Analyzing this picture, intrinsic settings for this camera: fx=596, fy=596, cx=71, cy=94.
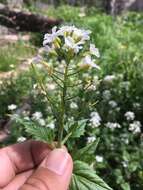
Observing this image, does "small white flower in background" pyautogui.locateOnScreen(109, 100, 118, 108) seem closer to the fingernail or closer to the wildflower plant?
the wildflower plant

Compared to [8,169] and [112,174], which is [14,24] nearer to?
[112,174]

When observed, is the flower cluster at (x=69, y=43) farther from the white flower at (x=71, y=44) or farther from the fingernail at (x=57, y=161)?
the fingernail at (x=57, y=161)

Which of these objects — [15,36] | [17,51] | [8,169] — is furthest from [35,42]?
[8,169]

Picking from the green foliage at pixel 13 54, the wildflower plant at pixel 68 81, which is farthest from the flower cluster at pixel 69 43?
the green foliage at pixel 13 54

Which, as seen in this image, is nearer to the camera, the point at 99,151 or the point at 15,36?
the point at 99,151

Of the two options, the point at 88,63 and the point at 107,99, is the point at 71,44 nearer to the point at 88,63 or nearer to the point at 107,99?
the point at 88,63

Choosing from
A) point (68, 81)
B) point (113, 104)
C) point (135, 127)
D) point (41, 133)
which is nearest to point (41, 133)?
point (41, 133)
